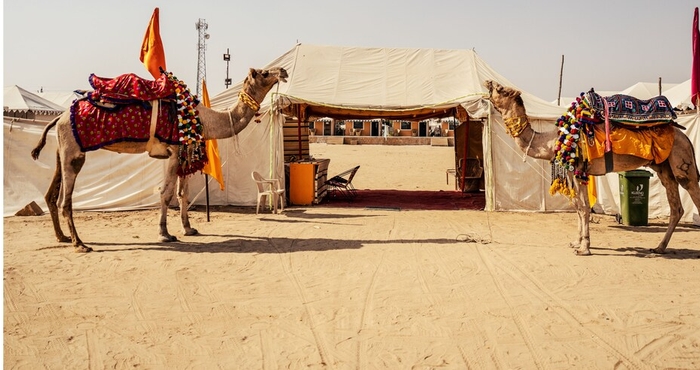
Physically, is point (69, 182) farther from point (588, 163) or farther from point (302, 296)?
point (588, 163)

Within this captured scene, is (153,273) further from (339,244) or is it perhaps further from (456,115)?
(456,115)

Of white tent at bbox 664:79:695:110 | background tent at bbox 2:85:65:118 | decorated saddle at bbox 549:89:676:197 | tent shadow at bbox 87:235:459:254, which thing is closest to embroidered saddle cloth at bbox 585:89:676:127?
decorated saddle at bbox 549:89:676:197

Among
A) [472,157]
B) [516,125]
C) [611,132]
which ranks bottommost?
[472,157]

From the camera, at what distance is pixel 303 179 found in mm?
13023

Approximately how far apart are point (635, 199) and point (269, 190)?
23.9 ft

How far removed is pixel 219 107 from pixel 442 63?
570 cm

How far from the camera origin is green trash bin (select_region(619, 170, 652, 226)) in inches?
408

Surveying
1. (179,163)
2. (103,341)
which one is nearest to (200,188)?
(179,163)

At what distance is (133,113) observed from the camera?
7.73 metres

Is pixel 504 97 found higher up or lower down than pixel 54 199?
higher up

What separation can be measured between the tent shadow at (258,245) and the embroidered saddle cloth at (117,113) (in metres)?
1.50

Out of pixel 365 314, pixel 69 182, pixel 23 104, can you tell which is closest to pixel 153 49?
pixel 69 182

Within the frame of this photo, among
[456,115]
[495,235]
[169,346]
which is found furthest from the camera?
[456,115]

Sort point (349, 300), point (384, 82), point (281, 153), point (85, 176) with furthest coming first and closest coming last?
point (384, 82), point (281, 153), point (85, 176), point (349, 300)
